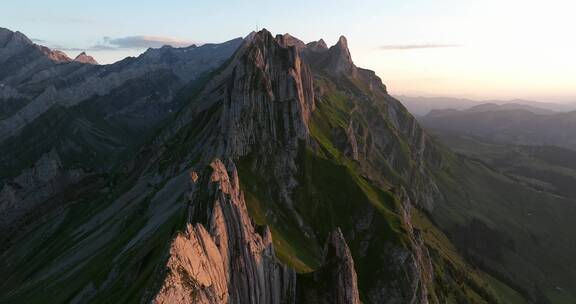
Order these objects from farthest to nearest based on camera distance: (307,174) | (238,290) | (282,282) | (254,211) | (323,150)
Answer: (323,150)
(307,174)
(254,211)
(282,282)
(238,290)

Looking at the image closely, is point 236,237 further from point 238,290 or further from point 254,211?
point 254,211

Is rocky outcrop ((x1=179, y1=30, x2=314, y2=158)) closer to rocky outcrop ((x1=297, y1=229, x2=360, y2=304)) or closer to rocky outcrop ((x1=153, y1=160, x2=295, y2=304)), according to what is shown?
rocky outcrop ((x1=153, y1=160, x2=295, y2=304))

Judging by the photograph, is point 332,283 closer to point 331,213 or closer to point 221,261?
point 221,261

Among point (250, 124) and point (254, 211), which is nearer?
point (254, 211)

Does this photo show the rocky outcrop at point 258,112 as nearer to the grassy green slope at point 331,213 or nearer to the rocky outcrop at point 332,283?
the grassy green slope at point 331,213

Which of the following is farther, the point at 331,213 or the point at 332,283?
the point at 331,213

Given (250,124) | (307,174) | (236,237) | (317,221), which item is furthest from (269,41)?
(236,237)

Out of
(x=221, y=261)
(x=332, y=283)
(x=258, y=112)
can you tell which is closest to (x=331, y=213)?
(x=258, y=112)

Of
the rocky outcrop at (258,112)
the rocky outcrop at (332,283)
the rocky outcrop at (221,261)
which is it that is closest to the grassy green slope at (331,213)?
the rocky outcrop at (258,112)
